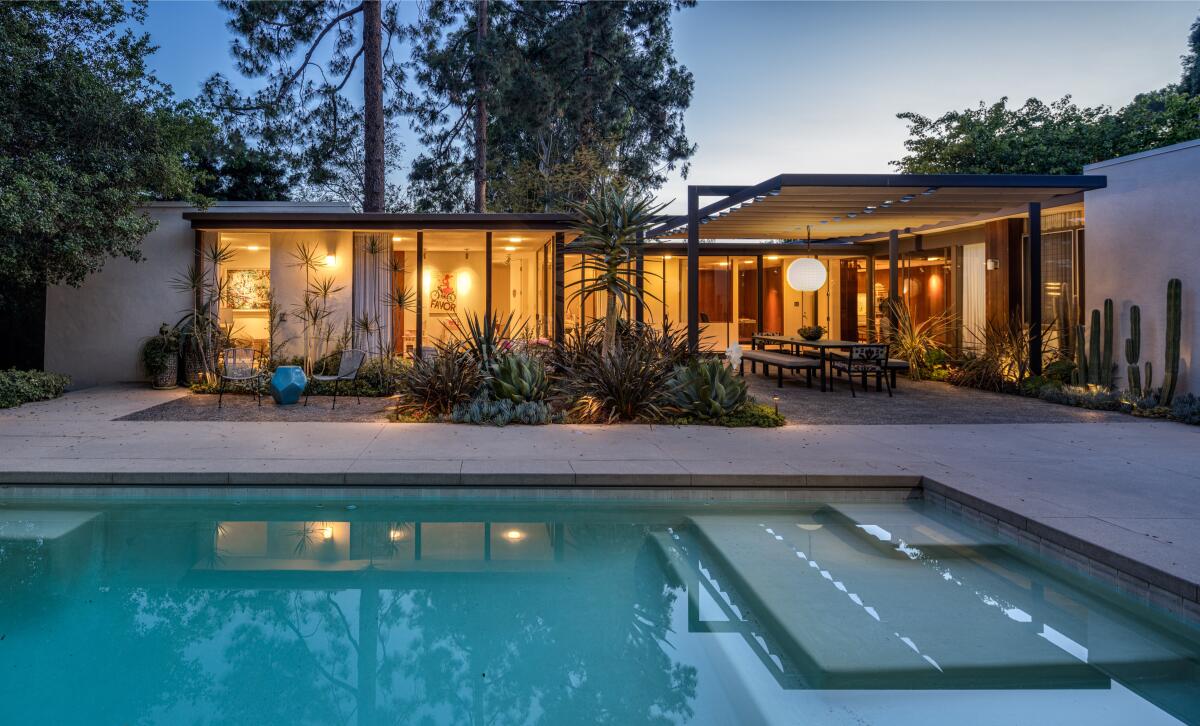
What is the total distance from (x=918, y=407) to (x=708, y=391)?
9.99 ft

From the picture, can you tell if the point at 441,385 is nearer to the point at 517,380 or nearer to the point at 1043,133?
the point at 517,380

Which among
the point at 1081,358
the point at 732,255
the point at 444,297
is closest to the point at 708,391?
the point at 1081,358

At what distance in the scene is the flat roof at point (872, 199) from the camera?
8.65 meters

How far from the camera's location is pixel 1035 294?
10078 mm

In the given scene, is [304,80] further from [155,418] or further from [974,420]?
[974,420]

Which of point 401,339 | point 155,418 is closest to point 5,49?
point 155,418

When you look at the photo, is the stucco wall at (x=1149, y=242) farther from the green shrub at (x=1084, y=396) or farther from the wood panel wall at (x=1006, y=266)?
the wood panel wall at (x=1006, y=266)

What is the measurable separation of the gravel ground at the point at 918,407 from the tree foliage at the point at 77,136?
8.89 m

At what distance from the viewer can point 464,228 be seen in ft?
36.9

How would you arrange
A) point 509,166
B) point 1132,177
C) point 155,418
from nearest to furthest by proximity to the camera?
1. point 155,418
2. point 1132,177
3. point 509,166

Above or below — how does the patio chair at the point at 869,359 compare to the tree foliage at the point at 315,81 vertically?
below

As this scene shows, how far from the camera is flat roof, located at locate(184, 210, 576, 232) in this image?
35.6 ft

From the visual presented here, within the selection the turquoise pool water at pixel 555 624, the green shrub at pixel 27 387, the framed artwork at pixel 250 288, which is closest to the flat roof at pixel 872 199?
the turquoise pool water at pixel 555 624

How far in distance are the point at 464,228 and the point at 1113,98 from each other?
57.4 feet
